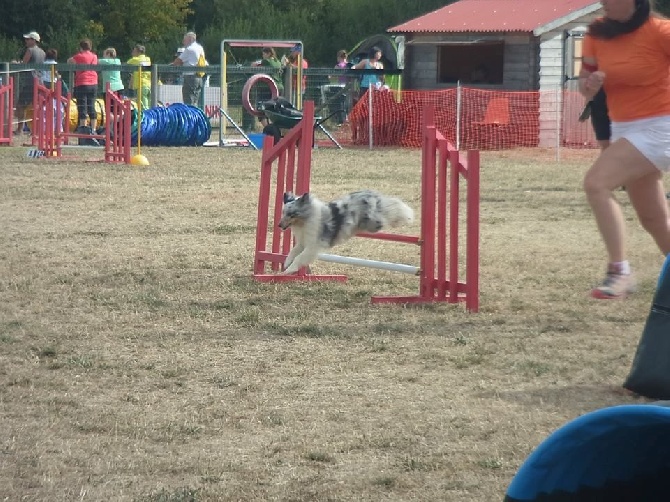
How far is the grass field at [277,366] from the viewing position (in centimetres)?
Answer: 407

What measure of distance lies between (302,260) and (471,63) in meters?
19.5

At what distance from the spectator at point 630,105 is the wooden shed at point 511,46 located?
51.4 feet

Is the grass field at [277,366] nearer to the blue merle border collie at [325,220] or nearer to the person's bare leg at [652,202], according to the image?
the blue merle border collie at [325,220]

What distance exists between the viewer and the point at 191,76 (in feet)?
78.7

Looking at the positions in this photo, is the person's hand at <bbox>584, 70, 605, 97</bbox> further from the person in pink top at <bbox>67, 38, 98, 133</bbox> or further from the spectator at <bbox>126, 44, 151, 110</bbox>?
the spectator at <bbox>126, 44, 151, 110</bbox>

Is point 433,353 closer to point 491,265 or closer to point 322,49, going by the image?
point 491,265

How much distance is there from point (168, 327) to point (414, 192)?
7641 mm

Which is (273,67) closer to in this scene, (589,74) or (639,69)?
(589,74)

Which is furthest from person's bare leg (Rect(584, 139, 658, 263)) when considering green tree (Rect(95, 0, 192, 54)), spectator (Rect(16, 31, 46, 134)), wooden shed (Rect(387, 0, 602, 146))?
green tree (Rect(95, 0, 192, 54))

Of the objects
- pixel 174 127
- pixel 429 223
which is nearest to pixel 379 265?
pixel 429 223

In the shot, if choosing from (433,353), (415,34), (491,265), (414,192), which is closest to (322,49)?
(415,34)

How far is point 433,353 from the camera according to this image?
582 cm

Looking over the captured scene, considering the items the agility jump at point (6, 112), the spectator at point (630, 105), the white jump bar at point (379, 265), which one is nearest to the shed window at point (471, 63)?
the agility jump at point (6, 112)

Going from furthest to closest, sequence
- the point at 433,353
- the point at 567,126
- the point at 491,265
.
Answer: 1. the point at 567,126
2. the point at 491,265
3. the point at 433,353
